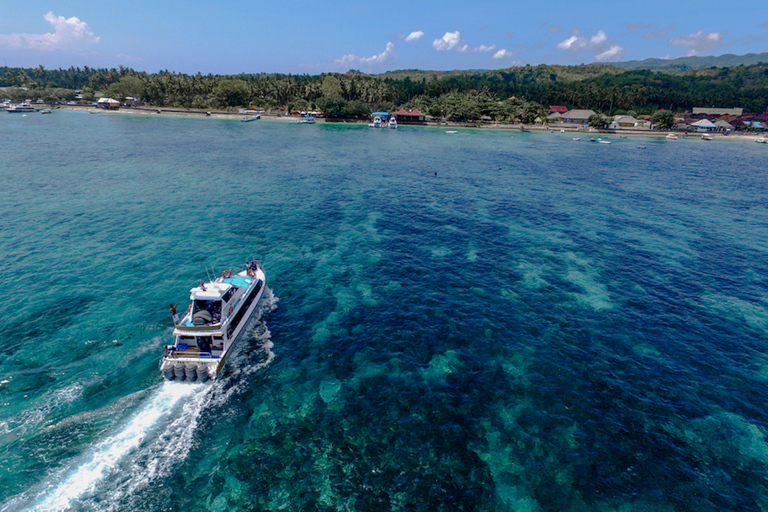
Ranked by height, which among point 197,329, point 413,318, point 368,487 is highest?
point 197,329

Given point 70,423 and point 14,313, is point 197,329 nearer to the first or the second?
point 70,423

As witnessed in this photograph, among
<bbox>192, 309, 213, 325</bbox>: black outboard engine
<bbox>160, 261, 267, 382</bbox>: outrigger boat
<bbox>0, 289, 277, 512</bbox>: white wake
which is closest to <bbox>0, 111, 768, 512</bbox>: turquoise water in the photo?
<bbox>0, 289, 277, 512</bbox>: white wake

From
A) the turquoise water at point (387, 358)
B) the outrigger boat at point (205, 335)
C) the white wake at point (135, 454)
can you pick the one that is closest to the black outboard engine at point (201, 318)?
the outrigger boat at point (205, 335)

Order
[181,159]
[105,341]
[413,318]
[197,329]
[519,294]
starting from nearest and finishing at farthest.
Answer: [197,329], [105,341], [413,318], [519,294], [181,159]

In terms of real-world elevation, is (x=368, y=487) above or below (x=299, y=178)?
below

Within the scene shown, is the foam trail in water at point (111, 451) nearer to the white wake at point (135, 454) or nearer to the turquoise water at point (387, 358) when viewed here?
the white wake at point (135, 454)

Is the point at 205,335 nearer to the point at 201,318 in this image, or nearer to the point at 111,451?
the point at 201,318

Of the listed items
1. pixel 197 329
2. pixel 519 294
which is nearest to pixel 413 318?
pixel 519 294

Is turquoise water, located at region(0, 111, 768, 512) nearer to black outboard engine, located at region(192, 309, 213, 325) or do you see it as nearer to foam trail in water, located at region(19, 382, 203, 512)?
foam trail in water, located at region(19, 382, 203, 512)
